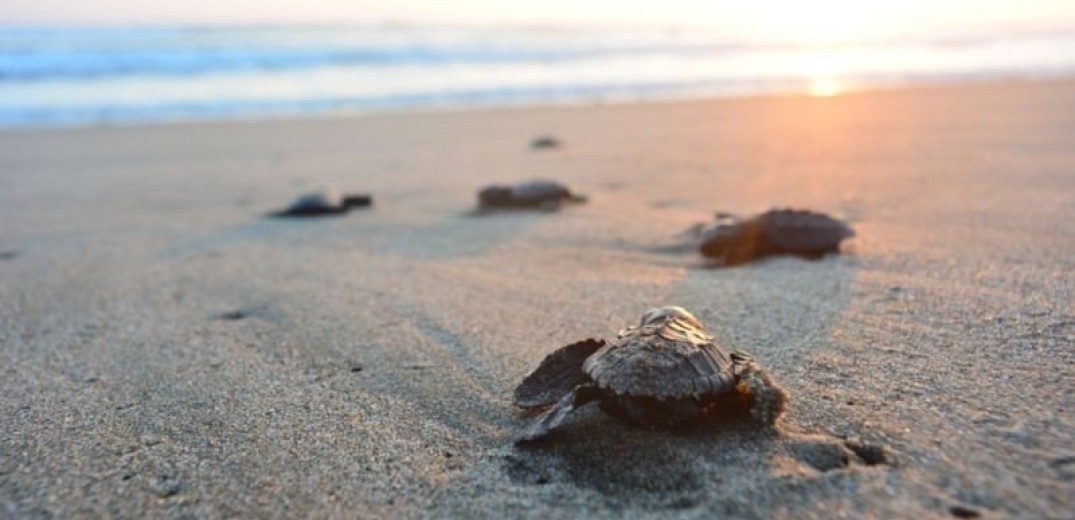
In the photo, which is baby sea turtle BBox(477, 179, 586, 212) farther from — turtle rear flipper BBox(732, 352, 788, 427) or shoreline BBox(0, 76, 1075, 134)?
shoreline BBox(0, 76, 1075, 134)

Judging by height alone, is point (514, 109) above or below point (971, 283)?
above

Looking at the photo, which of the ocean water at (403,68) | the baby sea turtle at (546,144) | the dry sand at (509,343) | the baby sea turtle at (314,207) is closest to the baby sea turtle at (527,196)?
the dry sand at (509,343)

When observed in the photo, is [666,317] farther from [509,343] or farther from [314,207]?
[314,207]

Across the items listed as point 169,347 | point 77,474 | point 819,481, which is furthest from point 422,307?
point 819,481

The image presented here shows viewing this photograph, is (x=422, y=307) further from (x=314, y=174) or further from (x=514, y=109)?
(x=514, y=109)

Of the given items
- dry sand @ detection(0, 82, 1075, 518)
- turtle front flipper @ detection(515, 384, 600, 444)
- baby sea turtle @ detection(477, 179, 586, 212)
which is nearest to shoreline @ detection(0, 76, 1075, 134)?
dry sand @ detection(0, 82, 1075, 518)

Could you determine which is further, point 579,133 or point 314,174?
point 579,133

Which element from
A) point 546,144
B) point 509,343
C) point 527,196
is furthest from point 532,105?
point 509,343
